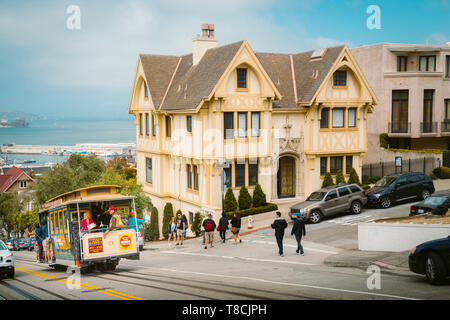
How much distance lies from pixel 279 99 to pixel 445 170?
16.3 m

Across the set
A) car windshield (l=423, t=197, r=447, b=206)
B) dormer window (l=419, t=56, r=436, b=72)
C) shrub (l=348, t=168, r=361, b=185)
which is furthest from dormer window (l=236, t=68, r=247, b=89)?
dormer window (l=419, t=56, r=436, b=72)

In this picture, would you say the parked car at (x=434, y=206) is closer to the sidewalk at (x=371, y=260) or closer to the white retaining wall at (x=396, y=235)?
the white retaining wall at (x=396, y=235)

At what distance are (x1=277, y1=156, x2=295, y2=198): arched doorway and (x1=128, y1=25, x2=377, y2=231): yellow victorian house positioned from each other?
7 cm

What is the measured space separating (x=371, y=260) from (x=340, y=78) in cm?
2062

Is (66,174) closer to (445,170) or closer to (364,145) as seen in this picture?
(364,145)

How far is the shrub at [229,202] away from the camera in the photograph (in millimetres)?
32438

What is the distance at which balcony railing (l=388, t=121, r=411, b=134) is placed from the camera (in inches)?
1705

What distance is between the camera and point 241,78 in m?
32.8

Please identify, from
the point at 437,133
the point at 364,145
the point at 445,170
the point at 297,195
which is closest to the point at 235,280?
the point at 297,195

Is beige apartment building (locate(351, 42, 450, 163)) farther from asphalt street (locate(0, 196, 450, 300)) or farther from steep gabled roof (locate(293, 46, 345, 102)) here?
asphalt street (locate(0, 196, 450, 300))

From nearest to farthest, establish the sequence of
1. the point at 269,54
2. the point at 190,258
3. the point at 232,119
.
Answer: the point at 190,258
the point at 232,119
the point at 269,54

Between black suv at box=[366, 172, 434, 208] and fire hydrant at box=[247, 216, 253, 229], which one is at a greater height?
black suv at box=[366, 172, 434, 208]

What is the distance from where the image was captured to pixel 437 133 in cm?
4369

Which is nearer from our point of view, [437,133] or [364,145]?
[364,145]
